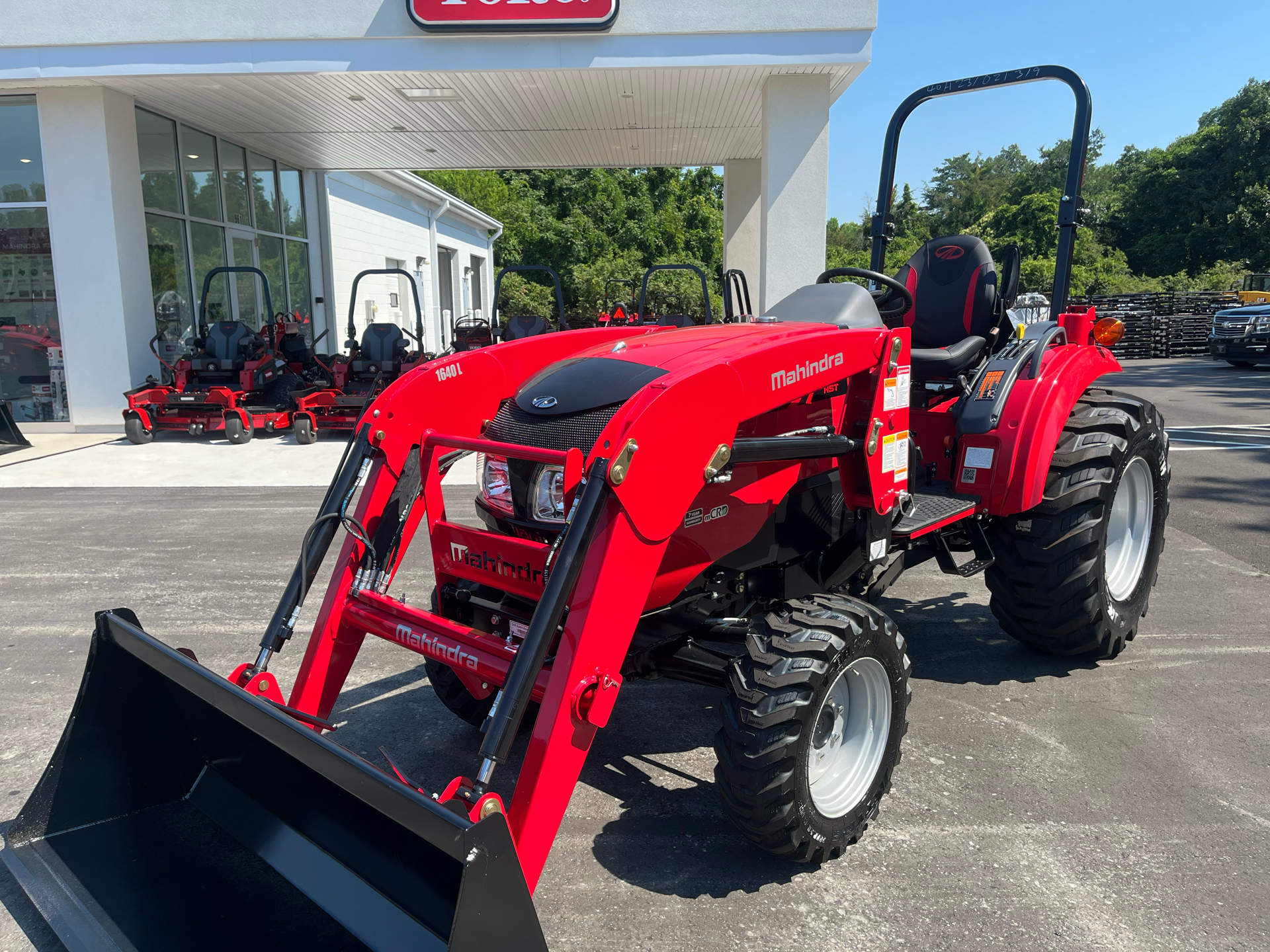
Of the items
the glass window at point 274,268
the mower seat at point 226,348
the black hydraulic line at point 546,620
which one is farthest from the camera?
the glass window at point 274,268

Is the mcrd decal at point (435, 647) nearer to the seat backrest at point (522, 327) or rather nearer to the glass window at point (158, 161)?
the seat backrest at point (522, 327)

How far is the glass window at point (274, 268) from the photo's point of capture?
15082 millimetres

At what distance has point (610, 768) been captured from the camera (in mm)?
3203

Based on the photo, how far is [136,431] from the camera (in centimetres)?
1048

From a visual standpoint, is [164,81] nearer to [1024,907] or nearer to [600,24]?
[600,24]

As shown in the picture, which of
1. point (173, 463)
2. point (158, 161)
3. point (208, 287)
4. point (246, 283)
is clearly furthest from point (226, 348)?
point (246, 283)

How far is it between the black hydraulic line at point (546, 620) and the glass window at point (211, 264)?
41.1ft

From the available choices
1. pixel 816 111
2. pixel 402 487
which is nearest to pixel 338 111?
pixel 816 111

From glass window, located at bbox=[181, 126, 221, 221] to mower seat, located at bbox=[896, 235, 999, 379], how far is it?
11.5 metres

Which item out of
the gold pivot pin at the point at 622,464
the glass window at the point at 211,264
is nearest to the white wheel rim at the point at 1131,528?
the gold pivot pin at the point at 622,464

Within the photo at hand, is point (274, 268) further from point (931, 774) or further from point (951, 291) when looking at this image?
point (931, 774)

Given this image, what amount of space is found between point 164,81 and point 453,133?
437cm

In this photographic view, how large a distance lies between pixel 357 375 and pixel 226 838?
9.73 m

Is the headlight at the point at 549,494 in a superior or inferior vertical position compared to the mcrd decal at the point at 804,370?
inferior
